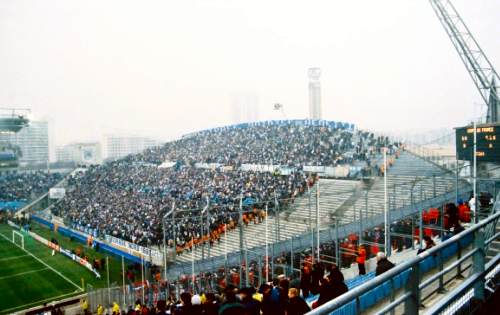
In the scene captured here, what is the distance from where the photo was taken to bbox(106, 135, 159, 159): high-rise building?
184 meters

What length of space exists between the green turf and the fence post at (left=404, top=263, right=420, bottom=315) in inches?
745

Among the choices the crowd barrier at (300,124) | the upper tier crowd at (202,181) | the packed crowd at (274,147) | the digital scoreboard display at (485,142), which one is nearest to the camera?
the digital scoreboard display at (485,142)

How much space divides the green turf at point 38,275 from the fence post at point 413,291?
62.0 ft

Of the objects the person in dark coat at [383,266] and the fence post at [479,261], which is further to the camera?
the person in dark coat at [383,266]

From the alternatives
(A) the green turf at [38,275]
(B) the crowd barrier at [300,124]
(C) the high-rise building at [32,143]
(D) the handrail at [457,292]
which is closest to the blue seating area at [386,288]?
(D) the handrail at [457,292]

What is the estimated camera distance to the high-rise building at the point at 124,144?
604 ft

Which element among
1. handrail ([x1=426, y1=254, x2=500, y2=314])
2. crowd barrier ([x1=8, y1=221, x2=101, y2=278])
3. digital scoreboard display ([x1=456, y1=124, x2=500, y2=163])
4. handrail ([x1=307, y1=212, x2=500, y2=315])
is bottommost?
crowd barrier ([x1=8, y1=221, x2=101, y2=278])

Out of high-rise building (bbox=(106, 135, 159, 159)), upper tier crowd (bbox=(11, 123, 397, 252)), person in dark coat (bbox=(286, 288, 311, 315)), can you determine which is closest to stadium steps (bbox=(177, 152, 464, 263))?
upper tier crowd (bbox=(11, 123, 397, 252))

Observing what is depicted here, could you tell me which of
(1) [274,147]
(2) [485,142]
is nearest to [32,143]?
(1) [274,147]

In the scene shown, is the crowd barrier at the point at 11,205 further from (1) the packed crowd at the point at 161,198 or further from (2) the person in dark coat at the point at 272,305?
(2) the person in dark coat at the point at 272,305

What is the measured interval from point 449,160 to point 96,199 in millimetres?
28683

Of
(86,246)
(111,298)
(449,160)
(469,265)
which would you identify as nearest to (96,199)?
(86,246)

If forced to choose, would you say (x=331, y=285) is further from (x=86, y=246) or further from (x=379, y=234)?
(x=86, y=246)

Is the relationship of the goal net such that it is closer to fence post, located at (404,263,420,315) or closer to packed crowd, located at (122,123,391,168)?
packed crowd, located at (122,123,391,168)
